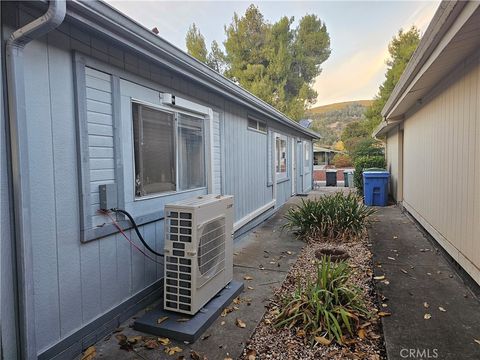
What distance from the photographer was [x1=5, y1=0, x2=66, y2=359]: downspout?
1929 millimetres

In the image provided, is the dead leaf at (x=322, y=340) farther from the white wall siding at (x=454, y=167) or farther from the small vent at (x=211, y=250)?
the white wall siding at (x=454, y=167)

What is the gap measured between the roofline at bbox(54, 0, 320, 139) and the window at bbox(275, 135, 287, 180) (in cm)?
459

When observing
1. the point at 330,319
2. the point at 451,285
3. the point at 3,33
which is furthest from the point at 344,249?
the point at 3,33

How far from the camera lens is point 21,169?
1.97 meters

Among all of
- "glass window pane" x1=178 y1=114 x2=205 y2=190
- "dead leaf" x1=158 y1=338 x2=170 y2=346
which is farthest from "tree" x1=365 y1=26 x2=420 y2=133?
"dead leaf" x1=158 y1=338 x2=170 y2=346

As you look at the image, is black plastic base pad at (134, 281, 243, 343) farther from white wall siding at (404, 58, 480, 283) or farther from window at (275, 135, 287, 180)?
window at (275, 135, 287, 180)

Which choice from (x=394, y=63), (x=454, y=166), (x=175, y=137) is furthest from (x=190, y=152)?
(x=394, y=63)

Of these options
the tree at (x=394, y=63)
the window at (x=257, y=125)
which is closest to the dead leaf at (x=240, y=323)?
the window at (x=257, y=125)

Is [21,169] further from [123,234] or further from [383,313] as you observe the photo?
[383,313]

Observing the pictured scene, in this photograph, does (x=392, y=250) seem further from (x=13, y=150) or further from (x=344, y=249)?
(x=13, y=150)

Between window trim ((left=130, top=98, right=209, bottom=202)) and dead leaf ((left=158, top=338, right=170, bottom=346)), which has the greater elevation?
window trim ((left=130, top=98, right=209, bottom=202))

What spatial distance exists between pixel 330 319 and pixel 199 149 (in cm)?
274

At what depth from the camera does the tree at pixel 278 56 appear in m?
19.5

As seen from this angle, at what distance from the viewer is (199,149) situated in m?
4.44
